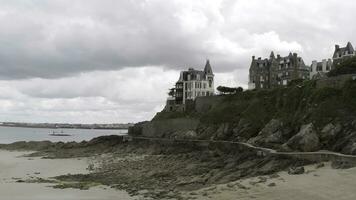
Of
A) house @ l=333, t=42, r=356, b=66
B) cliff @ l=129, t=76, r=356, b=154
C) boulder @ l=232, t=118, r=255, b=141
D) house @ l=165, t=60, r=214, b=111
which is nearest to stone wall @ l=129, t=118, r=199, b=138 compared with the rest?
cliff @ l=129, t=76, r=356, b=154

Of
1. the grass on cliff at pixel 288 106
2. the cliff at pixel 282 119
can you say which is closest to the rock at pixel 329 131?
the cliff at pixel 282 119

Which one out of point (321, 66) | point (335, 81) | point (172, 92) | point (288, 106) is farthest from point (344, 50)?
point (335, 81)

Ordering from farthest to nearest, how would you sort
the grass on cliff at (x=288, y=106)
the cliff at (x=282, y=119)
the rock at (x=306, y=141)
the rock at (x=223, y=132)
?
the rock at (x=223, y=132) < the grass on cliff at (x=288, y=106) < the cliff at (x=282, y=119) < the rock at (x=306, y=141)

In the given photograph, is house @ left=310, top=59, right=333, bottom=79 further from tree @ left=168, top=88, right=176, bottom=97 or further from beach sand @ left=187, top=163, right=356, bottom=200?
beach sand @ left=187, top=163, right=356, bottom=200

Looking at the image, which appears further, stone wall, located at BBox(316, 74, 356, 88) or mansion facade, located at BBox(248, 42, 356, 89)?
mansion facade, located at BBox(248, 42, 356, 89)

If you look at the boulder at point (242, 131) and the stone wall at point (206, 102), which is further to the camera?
the stone wall at point (206, 102)

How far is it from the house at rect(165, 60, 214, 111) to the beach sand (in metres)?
65.9

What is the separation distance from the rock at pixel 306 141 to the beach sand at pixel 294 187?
667 centimetres

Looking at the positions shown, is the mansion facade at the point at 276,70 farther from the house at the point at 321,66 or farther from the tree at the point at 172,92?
the tree at the point at 172,92

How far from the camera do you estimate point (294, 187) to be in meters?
24.7

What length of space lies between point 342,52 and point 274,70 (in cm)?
1455

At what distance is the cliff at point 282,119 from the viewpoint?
36719 mm

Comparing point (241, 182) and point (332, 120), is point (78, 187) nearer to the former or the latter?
point (241, 182)

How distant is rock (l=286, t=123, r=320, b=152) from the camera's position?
35628 mm
